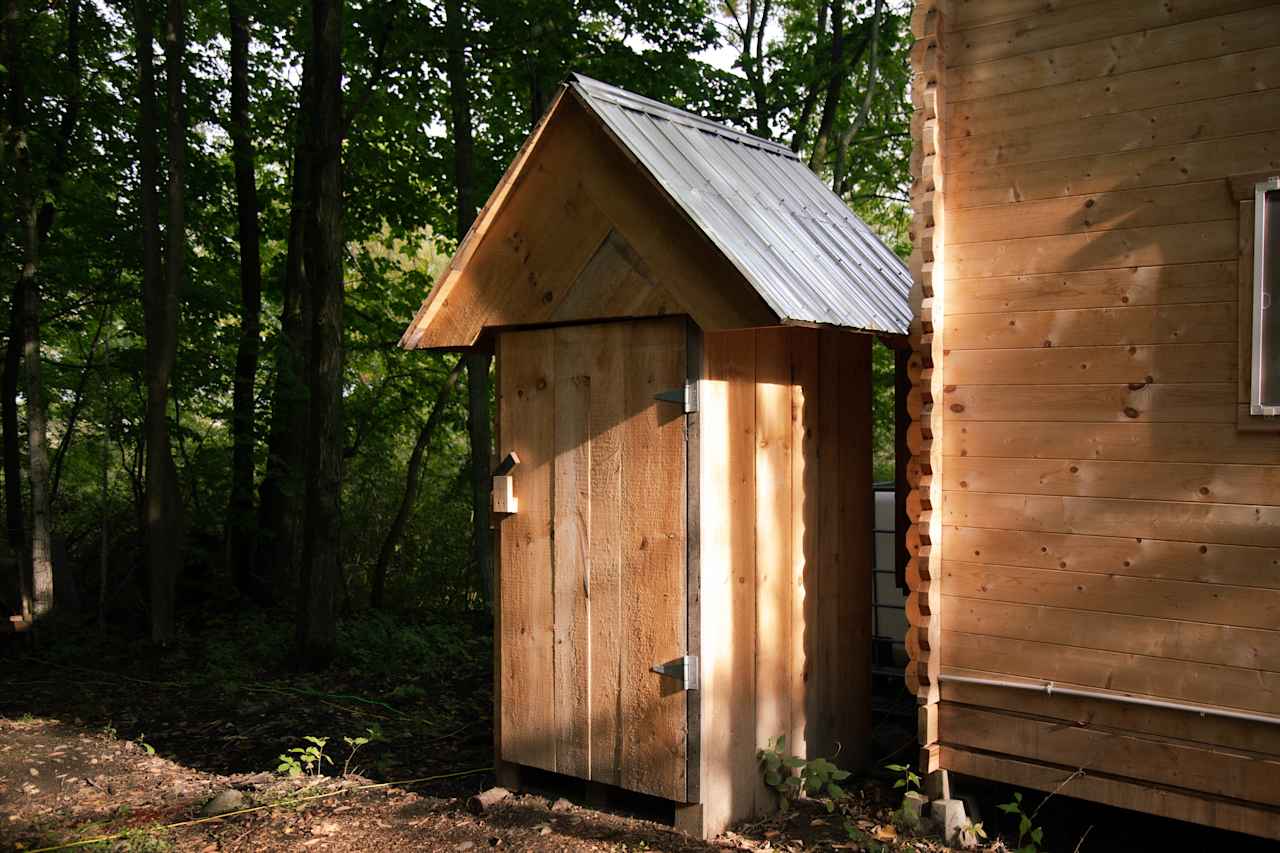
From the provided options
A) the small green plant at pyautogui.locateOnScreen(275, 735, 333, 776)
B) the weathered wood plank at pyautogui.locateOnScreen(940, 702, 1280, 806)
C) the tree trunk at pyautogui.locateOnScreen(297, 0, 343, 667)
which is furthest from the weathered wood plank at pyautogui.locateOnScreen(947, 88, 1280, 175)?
the tree trunk at pyautogui.locateOnScreen(297, 0, 343, 667)

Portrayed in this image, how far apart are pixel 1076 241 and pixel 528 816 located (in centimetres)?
402

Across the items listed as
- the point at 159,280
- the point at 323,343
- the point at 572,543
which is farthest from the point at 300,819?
the point at 159,280

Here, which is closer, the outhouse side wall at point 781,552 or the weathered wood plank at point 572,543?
the outhouse side wall at point 781,552

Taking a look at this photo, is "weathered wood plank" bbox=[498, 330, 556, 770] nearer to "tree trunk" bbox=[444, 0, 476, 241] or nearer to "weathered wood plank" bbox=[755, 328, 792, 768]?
"weathered wood plank" bbox=[755, 328, 792, 768]

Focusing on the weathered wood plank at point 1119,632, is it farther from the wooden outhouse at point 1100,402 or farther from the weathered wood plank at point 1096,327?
the weathered wood plank at point 1096,327

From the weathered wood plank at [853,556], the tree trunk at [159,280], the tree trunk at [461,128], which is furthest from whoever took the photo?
the tree trunk at [461,128]

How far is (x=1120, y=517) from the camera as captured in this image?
5.07m

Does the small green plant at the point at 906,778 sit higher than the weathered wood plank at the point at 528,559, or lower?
lower

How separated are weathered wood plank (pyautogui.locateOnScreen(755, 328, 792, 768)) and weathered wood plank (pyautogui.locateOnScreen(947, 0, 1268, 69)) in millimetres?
1734

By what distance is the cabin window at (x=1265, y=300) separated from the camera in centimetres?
466

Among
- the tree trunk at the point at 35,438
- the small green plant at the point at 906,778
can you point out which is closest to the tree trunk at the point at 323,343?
the tree trunk at the point at 35,438

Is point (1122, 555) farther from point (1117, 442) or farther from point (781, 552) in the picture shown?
point (781, 552)

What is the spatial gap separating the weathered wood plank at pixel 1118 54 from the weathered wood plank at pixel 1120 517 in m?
2.03

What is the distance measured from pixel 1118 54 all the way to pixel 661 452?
9.43ft
